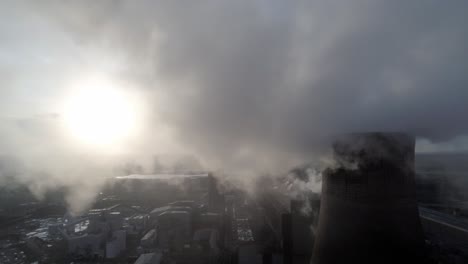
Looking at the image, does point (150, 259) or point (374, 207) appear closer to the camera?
point (374, 207)

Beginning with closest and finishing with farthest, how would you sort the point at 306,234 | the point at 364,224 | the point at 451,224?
the point at 364,224 < the point at 306,234 < the point at 451,224

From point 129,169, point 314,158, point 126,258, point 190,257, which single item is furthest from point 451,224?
point 129,169

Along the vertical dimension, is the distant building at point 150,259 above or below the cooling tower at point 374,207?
below

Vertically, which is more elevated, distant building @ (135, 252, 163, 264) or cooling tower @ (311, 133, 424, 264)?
cooling tower @ (311, 133, 424, 264)

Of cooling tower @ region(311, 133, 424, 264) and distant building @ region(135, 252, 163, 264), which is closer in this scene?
cooling tower @ region(311, 133, 424, 264)

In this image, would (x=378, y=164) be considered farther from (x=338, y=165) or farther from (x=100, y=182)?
(x=100, y=182)

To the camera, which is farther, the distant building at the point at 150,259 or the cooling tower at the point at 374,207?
the distant building at the point at 150,259

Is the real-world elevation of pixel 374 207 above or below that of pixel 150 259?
above

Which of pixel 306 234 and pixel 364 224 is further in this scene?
A: pixel 306 234
